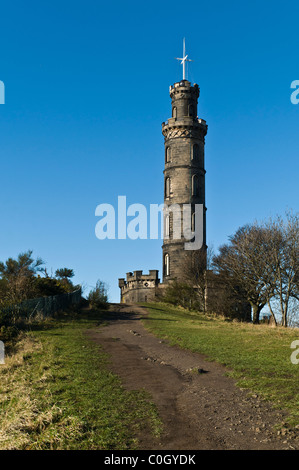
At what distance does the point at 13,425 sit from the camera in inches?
364

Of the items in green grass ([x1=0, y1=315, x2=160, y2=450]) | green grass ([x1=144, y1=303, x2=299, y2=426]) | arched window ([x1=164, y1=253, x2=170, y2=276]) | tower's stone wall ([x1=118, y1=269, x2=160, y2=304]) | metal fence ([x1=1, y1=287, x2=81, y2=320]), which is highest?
arched window ([x1=164, y1=253, x2=170, y2=276])

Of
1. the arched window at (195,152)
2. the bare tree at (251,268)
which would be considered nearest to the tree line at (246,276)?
the bare tree at (251,268)

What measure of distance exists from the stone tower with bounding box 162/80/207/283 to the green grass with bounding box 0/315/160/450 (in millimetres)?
36472

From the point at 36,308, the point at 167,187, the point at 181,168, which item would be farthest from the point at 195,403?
the point at 167,187

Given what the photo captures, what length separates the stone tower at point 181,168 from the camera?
53250 millimetres

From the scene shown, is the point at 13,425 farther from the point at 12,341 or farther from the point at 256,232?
the point at 256,232

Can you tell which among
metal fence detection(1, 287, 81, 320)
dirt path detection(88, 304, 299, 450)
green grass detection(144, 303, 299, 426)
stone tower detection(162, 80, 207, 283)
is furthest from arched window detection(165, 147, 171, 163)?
dirt path detection(88, 304, 299, 450)

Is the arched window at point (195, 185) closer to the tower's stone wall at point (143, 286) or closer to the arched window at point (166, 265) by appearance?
the arched window at point (166, 265)

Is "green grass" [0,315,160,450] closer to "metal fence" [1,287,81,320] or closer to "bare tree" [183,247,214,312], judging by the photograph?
"metal fence" [1,287,81,320]

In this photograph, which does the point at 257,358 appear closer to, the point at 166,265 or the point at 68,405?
the point at 68,405

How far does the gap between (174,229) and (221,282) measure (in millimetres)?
10705

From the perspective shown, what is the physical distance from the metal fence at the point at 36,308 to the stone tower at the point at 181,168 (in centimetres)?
2270

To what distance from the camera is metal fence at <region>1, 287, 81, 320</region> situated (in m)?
23.5
